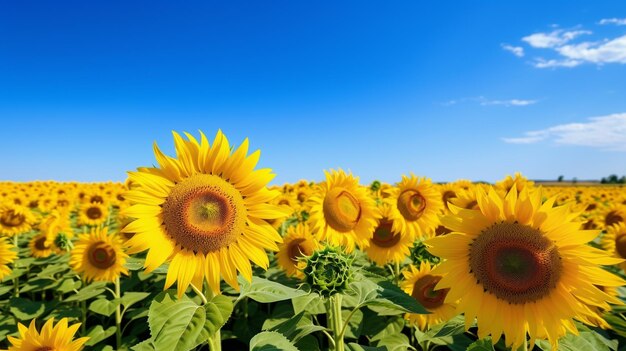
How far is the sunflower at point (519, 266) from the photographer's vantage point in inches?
95.4

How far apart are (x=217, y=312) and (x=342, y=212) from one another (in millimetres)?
3121

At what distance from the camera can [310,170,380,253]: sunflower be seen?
5438 mm

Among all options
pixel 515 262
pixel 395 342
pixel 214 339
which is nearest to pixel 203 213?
pixel 214 339

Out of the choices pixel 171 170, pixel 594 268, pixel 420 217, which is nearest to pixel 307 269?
pixel 171 170

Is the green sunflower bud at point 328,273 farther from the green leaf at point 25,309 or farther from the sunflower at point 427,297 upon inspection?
the green leaf at point 25,309

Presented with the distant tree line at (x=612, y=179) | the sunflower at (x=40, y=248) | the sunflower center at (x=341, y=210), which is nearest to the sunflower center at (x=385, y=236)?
the sunflower center at (x=341, y=210)

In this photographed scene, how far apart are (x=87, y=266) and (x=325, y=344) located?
3876 millimetres

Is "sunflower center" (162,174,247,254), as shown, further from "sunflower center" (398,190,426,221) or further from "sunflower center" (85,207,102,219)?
"sunflower center" (85,207,102,219)

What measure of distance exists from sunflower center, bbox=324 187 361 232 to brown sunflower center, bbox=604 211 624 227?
21.6 feet

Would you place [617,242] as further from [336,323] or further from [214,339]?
[214,339]

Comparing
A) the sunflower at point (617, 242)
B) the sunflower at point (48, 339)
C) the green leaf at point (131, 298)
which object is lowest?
the green leaf at point (131, 298)

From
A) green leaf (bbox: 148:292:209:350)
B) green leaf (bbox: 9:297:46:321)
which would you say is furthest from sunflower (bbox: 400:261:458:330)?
green leaf (bbox: 9:297:46:321)

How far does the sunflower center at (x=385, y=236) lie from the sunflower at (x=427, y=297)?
1721 millimetres

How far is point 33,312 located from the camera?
5.68m
